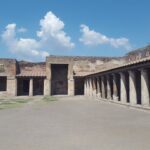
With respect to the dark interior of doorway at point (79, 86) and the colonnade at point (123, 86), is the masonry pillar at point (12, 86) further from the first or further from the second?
the colonnade at point (123, 86)

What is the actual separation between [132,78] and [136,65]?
1.63 metres

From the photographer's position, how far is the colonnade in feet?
51.0

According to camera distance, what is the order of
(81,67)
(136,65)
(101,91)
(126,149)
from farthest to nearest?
1. (81,67)
2. (101,91)
3. (136,65)
4. (126,149)

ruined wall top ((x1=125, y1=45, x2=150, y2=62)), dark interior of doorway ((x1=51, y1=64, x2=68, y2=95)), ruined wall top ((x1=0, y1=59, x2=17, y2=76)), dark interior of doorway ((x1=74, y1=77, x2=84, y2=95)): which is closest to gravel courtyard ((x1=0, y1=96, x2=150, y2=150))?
ruined wall top ((x1=125, y1=45, x2=150, y2=62))

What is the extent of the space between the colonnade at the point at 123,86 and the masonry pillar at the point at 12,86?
9793 mm

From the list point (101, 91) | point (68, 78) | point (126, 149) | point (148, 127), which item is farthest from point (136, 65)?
point (68, 78)

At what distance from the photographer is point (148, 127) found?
29.3ft

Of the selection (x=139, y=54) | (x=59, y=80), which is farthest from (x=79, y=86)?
(x=139, y=54)

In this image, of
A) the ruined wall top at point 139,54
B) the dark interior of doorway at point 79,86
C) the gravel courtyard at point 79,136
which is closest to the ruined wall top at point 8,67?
the dark interior of doorway at point 79,86

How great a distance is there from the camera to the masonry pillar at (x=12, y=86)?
34.9 metres

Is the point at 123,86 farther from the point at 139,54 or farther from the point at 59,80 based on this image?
the point at 59,80

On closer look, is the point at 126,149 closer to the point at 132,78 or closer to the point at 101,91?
the point at 132,78

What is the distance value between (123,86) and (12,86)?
19625 mm

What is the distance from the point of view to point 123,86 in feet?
64.2
